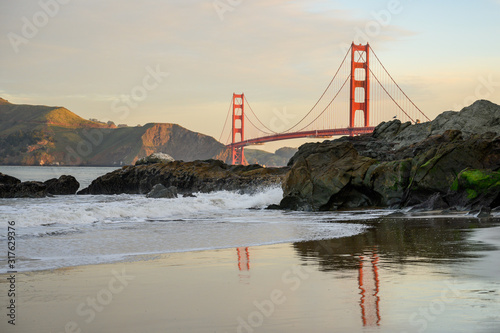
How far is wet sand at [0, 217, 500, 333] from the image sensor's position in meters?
4.54

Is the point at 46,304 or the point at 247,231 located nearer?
the point at 46,304

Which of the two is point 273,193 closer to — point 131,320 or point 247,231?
point 247,231

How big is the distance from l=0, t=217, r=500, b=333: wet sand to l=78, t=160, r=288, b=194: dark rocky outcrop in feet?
74.4

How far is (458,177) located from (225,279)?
1251 cm

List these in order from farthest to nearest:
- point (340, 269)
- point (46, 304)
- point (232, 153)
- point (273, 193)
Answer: point (232, 153) < point (273, 193) < point (340, 269) < point (46, 304)

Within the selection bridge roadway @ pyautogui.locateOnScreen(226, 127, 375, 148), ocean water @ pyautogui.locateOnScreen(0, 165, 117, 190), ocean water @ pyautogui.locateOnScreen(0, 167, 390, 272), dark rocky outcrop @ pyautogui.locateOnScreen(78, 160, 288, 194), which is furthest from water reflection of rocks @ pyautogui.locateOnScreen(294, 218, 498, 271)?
ocean water @ pyautogui.locateOnScreen(0, 165, 117, 190)

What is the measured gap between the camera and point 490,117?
35.9m

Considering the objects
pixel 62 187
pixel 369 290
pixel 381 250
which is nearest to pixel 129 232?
pixel 381 250

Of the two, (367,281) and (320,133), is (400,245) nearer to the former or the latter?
(367,281)

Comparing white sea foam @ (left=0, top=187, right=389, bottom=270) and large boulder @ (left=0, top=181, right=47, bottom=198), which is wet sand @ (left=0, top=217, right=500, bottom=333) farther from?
large boulder @ (left=0, top=181, right=47, bottom=198)

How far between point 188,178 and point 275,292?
32.7 meters

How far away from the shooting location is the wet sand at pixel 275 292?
454 centimetres

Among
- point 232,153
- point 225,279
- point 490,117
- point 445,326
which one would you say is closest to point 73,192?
point 490,117

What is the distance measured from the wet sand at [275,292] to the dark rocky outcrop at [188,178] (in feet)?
74.4
